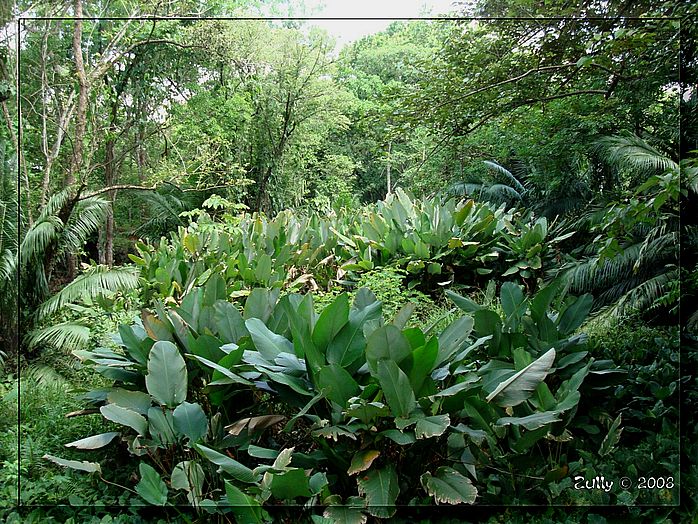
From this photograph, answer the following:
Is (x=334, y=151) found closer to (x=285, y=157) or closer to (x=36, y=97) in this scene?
(x=285, y=157)

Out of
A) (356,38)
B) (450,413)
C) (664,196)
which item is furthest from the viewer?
(356,38)

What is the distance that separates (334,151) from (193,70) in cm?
73

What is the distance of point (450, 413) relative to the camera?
7.66ft

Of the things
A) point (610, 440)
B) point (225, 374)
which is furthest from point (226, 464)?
point (610, 440)

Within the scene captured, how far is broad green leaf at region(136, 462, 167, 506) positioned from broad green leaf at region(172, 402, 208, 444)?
18 centimetres

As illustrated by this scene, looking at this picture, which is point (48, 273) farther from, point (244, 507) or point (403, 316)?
point (403, 316)

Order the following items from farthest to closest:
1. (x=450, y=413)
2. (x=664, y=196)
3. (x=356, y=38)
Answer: (x=356, y=38) → (x=664, y=196) → (x=450, y=413)

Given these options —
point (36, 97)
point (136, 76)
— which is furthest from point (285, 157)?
point (36, 97)

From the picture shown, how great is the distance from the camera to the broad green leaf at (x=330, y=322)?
2.29m

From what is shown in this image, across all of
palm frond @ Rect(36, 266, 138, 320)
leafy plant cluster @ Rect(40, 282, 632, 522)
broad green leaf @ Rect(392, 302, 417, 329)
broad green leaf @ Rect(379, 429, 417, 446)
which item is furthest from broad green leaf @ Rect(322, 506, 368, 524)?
palm frond @ Rect(36, 266, 138, 320)

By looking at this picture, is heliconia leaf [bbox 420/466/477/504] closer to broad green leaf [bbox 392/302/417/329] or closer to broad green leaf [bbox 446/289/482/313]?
broad green leaf [bbox 392/302/417/329]

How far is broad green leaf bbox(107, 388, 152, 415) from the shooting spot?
2389 millimetres

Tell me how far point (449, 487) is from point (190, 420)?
99cm

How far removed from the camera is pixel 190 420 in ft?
7.64
